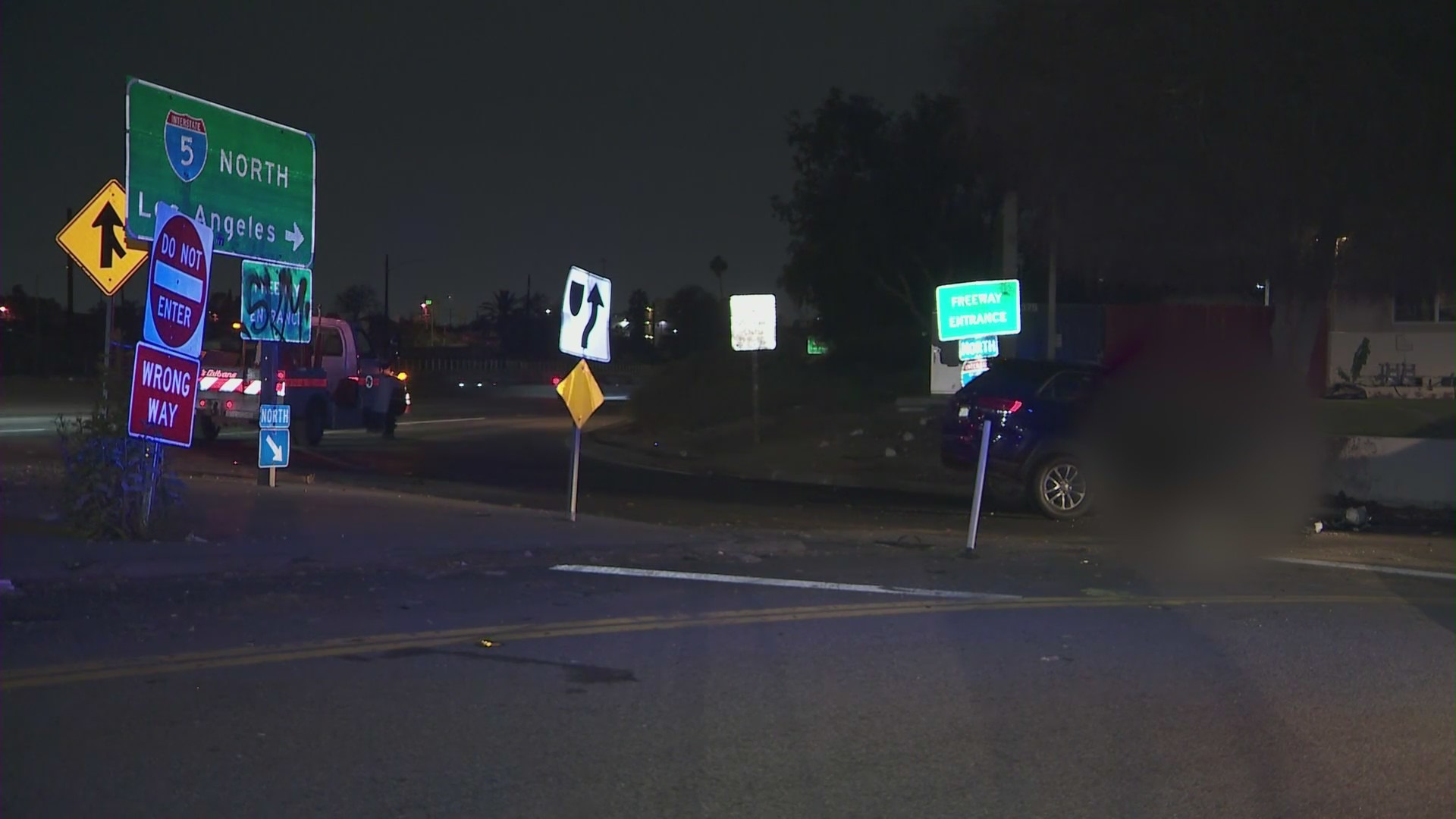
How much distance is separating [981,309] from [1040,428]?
72.1 inches

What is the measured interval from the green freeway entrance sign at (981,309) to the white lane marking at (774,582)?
6.90 meters

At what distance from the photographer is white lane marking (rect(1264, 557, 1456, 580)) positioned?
1207 centimetres

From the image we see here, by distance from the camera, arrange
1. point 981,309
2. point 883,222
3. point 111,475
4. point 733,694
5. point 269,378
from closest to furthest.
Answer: point 733,694 < point 111,475 < point 269,378 < point 981,309 < point 883,222

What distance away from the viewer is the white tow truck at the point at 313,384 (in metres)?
22.5

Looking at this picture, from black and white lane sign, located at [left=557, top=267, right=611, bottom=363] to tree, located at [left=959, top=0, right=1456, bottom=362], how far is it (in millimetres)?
10157

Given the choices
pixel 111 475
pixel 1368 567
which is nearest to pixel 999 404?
pixel 1368 567

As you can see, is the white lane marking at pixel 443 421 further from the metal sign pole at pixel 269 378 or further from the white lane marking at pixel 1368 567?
the white lane marking at pixel 1368 567

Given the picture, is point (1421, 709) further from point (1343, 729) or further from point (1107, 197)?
point (1107, 197)

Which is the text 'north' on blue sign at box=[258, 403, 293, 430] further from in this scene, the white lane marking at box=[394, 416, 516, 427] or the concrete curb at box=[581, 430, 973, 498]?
the white lane marking at box=[394, 416, 516, 427]

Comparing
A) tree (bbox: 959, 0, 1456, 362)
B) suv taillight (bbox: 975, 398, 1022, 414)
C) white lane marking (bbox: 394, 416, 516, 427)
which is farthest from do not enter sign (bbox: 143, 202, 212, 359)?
white lane marking (bbox: 394, 416, 516, 427)

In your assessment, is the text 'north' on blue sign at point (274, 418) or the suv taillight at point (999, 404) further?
the suv taillight at point (999, 404)

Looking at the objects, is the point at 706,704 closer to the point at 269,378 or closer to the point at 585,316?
the point at 585,316

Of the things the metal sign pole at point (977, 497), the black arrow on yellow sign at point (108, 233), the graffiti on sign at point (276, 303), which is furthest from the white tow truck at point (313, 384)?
the metal sign pole at point (977, 497)

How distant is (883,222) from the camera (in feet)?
136
